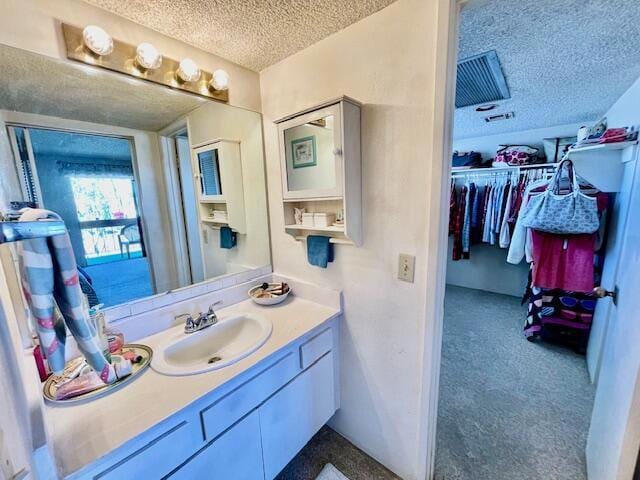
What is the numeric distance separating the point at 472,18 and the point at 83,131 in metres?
1.76

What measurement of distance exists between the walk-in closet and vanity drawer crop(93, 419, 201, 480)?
1.29 m

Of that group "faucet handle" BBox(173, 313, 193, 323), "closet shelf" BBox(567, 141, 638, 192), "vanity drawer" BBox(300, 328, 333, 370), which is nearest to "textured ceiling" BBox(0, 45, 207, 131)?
"faucet handle" BBox(173, 313, 193, 323)

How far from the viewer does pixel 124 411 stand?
0.81 m

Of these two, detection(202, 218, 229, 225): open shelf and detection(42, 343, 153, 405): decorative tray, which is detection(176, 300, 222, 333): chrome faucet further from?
detection(202, 218, 229, 225): open shelf

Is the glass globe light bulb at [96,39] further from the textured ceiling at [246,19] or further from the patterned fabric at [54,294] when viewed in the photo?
the patterned fabric at [54,294]

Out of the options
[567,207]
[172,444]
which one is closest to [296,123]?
[172,444]

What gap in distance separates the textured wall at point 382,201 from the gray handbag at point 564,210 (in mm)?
1601

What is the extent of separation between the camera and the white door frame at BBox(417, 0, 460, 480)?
3.08 ft

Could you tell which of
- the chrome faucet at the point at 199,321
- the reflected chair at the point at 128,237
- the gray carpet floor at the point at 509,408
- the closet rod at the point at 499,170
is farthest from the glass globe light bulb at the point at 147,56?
the closet rod at the point at 499,170

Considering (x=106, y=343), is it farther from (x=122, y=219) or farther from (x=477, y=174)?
(x=477, y=174)

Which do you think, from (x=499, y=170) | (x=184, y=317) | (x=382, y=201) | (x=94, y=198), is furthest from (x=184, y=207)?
A: (x=499, y=170)

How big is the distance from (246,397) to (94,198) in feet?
3.40

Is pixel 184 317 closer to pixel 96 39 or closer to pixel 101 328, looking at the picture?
pixel 101 328

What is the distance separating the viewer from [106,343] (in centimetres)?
99
